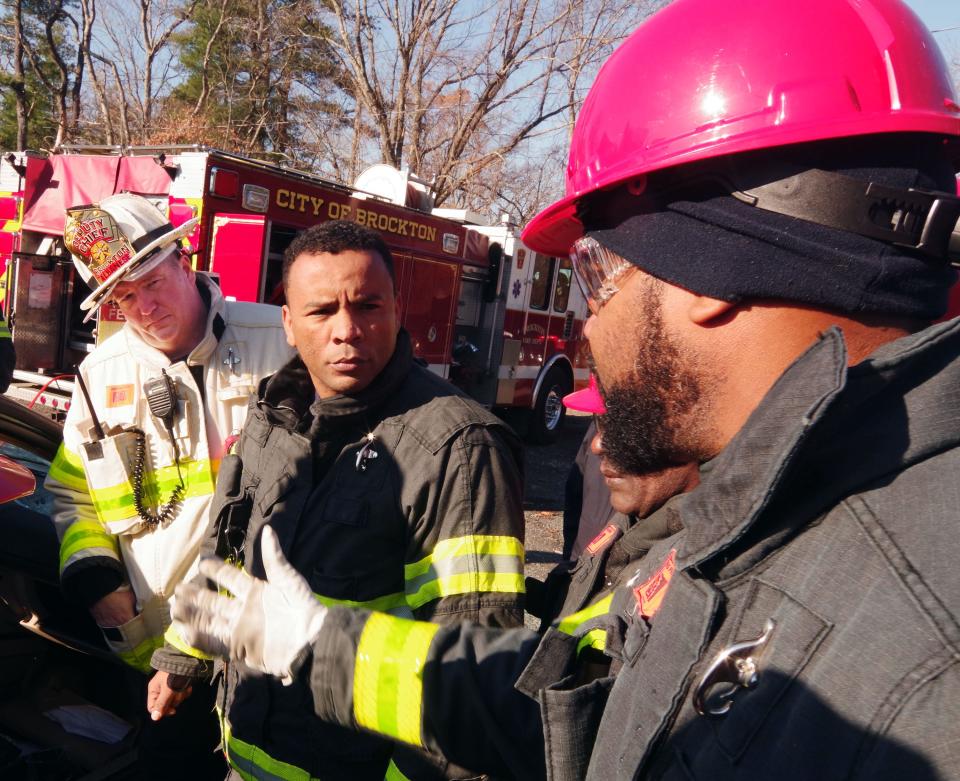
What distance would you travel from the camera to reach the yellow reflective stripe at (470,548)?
5.08 ft

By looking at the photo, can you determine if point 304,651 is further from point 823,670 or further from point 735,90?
point 735,90

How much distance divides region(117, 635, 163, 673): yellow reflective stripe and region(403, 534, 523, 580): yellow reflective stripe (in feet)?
3.63

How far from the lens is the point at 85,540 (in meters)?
2.18

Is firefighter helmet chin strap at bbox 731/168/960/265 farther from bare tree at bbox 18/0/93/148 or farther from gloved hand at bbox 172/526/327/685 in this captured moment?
bare tree at bbox 18/0/93/148

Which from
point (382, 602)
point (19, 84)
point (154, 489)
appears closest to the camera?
point (382, 602)

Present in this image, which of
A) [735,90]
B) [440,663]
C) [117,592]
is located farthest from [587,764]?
[117,592]

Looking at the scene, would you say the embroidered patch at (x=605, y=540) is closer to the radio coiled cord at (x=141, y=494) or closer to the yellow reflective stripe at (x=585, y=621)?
the yellow reflective stripe at (x=585, y=621)

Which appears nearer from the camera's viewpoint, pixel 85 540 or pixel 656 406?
pixel 656 406

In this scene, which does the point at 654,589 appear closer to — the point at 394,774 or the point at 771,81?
the point at 771,81

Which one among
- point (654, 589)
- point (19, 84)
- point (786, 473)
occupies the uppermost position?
point (19, 84)

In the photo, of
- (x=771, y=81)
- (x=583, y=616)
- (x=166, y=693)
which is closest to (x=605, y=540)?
(x=583, y=616)

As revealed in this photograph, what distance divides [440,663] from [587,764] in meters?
0.34

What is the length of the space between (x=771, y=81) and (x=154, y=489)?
204cm

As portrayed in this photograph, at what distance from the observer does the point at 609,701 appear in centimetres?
85
